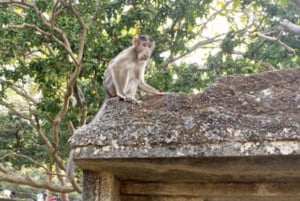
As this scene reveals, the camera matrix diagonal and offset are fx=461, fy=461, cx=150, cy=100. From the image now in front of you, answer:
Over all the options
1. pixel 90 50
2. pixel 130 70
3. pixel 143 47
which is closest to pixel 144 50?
pixel 143 47

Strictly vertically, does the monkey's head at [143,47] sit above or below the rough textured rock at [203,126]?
above

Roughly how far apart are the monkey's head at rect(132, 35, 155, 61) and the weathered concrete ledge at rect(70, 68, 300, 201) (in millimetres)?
2845

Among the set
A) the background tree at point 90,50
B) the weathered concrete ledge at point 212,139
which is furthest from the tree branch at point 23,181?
the weathered concrete ledge at point 212,139

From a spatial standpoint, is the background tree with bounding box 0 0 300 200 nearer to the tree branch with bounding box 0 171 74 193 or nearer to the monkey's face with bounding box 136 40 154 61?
the tree branch with bounding box 0 171 74 193

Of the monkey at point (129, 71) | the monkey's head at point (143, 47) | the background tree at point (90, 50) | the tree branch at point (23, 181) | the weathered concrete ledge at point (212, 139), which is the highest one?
the background tree at point (90, 50)

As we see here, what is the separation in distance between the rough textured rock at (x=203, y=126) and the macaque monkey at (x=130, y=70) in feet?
8.27

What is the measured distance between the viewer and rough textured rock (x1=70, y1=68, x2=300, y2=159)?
6.32 ft

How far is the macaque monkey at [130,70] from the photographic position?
494 cm

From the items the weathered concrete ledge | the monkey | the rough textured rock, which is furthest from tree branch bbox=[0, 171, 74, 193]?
the rough textured rock

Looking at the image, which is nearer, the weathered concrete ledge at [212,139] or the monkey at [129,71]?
the weathered concrete ledge at [212,139]

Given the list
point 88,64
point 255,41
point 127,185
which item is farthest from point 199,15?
point 127,185

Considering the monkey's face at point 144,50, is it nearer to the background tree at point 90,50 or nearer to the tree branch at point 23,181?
the background tree at point 90,50

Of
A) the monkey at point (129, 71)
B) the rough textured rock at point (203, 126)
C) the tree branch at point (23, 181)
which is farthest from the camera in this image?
the tree branch at point (23, 181)

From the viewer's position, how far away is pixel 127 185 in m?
2.51
